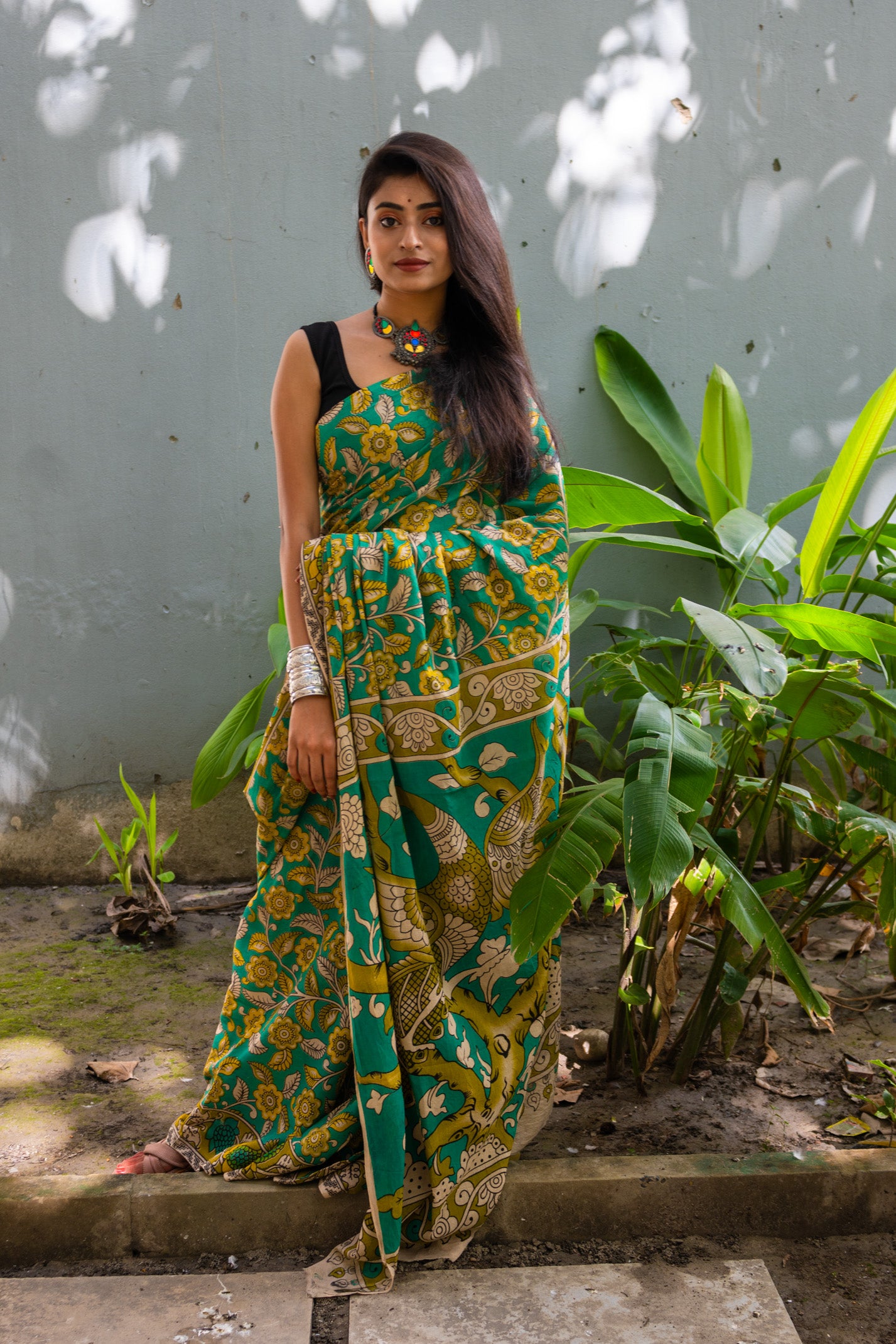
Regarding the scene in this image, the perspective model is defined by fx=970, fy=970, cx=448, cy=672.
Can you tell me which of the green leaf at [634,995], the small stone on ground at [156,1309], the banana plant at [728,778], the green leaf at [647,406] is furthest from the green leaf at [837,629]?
the small stone on ground at [156,1309]

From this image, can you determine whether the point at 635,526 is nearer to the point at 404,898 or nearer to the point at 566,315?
the point at 566,315

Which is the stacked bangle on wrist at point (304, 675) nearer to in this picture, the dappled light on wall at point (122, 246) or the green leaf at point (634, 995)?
the green leaf at point (634, 995)

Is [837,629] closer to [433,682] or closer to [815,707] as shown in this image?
[815,707]

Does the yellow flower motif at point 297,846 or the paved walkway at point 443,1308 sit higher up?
the yellow flower motif at point 297,846

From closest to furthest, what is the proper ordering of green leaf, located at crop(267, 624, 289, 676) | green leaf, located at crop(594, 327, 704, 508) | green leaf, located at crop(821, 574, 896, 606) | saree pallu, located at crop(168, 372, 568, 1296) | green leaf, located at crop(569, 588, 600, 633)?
1. saree pallu, located at crop(168, 372, 568, 1296)
2. green leaf, located at crop(821, 574, 896, 606)
3. green leaf, located at crop(569, 588, 600, 633)
4. green leaf, located at crop(267, 624, 289, 676)
5. green leaf, located at crop(594, 327, 704, 508)

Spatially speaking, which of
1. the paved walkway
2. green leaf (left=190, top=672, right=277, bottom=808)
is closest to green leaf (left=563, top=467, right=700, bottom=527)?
green leaf (left=190, top=672, right=277, bottom=808)

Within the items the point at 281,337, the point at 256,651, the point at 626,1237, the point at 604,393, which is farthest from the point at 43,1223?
the point at 604,393

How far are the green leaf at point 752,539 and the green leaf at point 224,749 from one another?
1255 mm

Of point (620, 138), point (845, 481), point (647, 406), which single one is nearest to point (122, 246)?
point (620, 138)

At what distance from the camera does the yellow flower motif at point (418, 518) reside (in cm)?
167

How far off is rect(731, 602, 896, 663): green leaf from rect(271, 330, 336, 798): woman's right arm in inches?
30.5

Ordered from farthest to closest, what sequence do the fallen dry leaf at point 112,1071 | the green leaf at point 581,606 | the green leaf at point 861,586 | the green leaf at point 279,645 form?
the green leaf at point 279,645 < the green leaf at point 581,606 < the fallen dry leaf at point 112,1071 < the green leaf at point 861,586

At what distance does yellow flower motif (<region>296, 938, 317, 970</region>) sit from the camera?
5.66ft

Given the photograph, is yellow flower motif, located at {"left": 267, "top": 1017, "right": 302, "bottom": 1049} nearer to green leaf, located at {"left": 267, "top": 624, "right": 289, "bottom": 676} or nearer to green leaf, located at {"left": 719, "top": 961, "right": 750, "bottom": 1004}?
green leaf, located at {"left": 719, "top": 961, "right": 750, "bottom": 1004}
